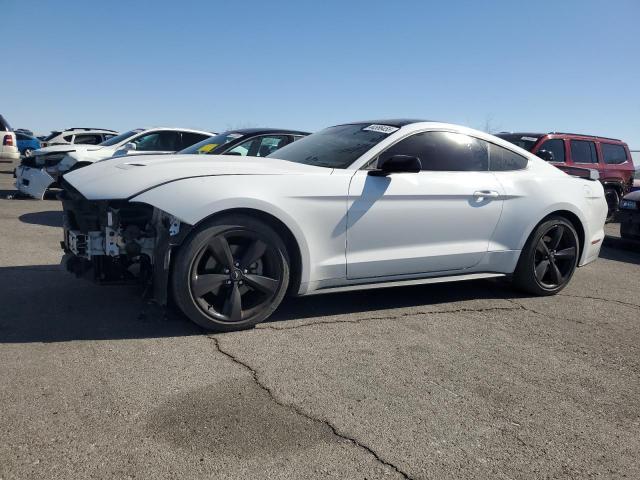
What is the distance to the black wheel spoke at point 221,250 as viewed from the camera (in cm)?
355

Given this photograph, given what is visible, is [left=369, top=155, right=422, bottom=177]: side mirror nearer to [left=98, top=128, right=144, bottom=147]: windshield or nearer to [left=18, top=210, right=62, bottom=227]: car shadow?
[left=18, top=210, right=62, bottom=227]: car shadow

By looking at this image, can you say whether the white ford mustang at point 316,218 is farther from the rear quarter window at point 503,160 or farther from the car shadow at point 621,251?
the car shadow at point 621,251

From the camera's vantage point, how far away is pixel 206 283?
11.7ft

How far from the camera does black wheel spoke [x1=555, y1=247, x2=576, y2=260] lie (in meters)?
5.20

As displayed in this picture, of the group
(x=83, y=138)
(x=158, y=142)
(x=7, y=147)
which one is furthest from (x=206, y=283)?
(x=83, y=138)

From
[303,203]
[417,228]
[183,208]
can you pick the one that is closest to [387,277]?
[417,228]

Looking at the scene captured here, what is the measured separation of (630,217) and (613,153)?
383 cm

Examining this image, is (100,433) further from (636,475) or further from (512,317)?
(512,317)

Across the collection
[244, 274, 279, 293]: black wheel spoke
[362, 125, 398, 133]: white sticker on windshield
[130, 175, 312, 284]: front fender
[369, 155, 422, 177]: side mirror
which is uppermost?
[362, 125, 398, 133]: white sticker on windshield

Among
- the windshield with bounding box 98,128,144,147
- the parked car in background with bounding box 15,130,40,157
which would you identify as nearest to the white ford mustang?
the windshield with bounding box 98,128,144,147

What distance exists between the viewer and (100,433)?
94.4 inches

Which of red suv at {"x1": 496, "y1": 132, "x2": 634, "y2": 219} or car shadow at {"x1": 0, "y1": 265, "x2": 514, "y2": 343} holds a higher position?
red suv at {"x1": 496, "y1": 132, "x2": 634, "y2": 219}

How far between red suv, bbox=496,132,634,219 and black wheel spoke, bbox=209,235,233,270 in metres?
7.44

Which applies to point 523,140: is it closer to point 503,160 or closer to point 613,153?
point 613,153
